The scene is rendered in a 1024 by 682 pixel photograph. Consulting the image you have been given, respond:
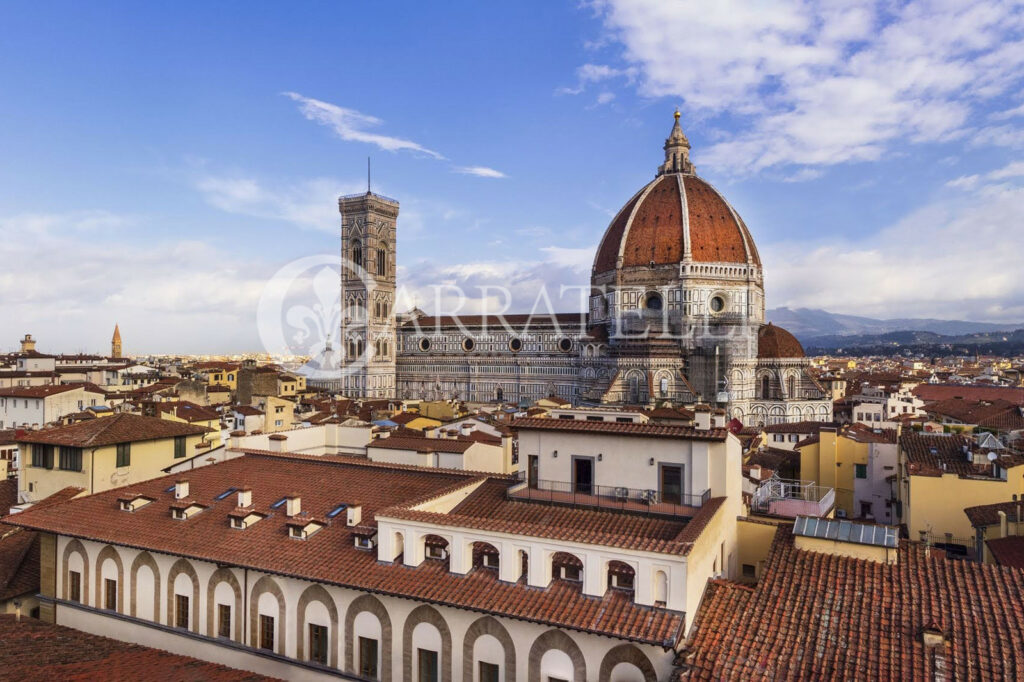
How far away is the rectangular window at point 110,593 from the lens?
14242 millimetres

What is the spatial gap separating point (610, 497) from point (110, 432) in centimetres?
1630

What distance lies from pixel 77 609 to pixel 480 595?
384 inches

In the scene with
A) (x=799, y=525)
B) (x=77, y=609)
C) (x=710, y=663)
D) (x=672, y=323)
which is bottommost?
(x=77, y=609)

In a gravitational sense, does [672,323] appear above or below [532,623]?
above

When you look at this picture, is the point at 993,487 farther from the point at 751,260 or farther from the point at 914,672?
the point at 751,260

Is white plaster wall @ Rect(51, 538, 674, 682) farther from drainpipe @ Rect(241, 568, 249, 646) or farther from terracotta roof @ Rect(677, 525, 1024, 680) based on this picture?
terracotta roof @ Rect(677, 525, 1024, 680)

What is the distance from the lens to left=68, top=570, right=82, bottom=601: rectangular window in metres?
14.8

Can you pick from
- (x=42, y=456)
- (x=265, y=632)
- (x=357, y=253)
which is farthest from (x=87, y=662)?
(x=357, y=253)

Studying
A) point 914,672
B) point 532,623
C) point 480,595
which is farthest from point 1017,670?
point 480,595

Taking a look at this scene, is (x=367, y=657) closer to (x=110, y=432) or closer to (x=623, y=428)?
(x=623, y=428)

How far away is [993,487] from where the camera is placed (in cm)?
1922

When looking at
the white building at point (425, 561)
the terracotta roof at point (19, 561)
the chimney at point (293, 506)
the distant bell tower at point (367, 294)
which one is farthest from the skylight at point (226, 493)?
the distant bell tower at point (367, 294)

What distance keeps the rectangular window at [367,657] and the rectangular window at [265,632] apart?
202cm

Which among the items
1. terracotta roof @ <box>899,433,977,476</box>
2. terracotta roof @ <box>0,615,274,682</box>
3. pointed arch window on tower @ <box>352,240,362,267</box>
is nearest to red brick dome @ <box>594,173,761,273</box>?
pointed arch window on tower @ <box>352,240,362,267</box>
